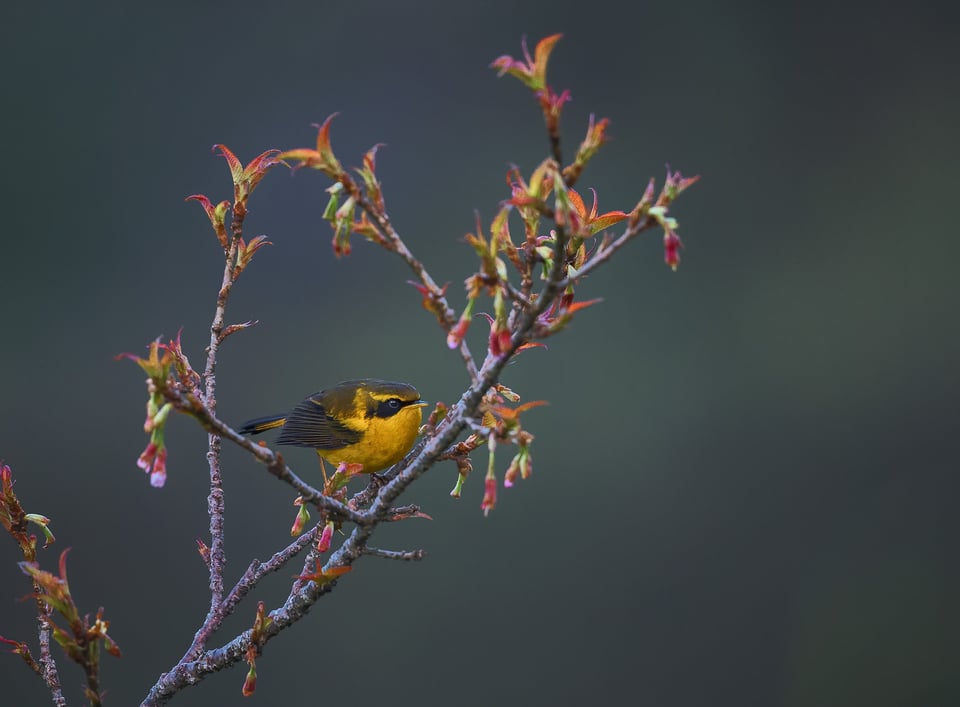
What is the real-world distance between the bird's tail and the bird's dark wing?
0.07m

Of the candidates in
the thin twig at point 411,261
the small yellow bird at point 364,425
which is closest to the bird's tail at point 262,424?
the small yellow bird at point 364,425

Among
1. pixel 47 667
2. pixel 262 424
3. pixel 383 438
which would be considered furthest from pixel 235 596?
pixel 262 424

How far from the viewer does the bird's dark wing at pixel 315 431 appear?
1.88 m

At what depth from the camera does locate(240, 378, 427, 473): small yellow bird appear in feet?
6.10

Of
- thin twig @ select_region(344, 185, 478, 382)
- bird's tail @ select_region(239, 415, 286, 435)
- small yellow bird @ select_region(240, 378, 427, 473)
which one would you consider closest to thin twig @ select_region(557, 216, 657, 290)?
thin twig @ select_region(344, 185, 478, 382)

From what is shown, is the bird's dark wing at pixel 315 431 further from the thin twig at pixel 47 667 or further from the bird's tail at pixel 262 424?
the thin twig at pixel 47 667

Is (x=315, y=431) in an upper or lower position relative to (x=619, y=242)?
upper

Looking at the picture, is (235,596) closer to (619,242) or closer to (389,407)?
(389,407)

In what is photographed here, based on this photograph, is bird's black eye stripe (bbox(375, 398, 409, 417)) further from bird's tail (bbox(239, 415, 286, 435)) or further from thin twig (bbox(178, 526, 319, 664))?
thin twig (bbox(178, 526, 319, 664))

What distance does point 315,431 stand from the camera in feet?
6.35

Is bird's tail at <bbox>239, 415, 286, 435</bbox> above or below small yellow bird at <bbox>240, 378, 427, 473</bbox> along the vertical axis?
above

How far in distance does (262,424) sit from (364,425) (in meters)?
0.32

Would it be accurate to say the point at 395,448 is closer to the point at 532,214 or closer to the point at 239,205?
the point at 239,205

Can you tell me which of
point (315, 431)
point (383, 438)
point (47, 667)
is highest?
point (315, 431)
